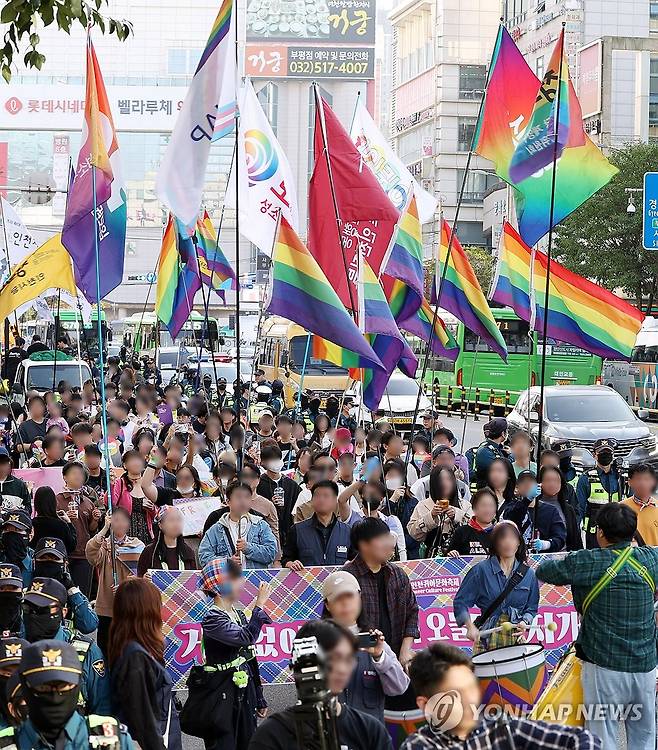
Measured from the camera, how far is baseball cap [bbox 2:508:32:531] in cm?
806

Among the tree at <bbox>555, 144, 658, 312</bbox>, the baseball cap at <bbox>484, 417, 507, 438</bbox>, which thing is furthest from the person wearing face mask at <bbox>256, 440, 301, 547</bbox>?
the tree at <bbox>555, 144, 658, 312</bbox>

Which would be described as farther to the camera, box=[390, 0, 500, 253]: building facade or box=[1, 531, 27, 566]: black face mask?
box=[390, 0, 500, 253]: building facade

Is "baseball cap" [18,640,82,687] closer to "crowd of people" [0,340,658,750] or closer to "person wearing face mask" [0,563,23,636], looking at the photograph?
"crowd of people" [0,340,658,750]

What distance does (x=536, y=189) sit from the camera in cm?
1146

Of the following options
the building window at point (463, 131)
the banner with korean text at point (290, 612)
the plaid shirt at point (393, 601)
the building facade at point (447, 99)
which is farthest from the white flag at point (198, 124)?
the building window at point (463, 131)

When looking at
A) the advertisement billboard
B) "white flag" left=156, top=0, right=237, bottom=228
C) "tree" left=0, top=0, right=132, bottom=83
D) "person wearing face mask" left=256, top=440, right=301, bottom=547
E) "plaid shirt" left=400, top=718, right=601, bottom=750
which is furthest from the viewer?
the advertisement billboard

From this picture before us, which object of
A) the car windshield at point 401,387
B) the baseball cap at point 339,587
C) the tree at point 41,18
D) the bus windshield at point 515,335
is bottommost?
the car windshield at point 401,387

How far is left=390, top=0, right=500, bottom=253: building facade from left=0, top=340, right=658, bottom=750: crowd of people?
8714 cm

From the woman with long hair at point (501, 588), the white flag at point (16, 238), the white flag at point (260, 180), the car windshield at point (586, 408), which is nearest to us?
the woman with long hair at point (501, 588)

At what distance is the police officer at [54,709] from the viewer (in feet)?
13.5

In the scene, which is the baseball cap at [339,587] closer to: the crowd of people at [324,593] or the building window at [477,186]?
the crowd of people at [324,593]

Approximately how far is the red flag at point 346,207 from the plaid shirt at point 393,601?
5.83m

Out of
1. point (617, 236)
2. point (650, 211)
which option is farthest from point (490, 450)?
point (617, 236)

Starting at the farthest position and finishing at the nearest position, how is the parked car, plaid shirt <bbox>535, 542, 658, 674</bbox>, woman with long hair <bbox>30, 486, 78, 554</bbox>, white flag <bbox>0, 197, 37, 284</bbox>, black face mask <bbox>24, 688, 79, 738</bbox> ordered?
1. white flag <bbox>0, 197, 37, 284</bbox>
2. the parked car
3. woman with long hair <bbox>30, 486, 78, 554</bbox>
4. plaid shirt <bbox>535, 542, 658, 674</bbox>
5. black face mask <bbox>24, 688, 79, 738</bbox>
